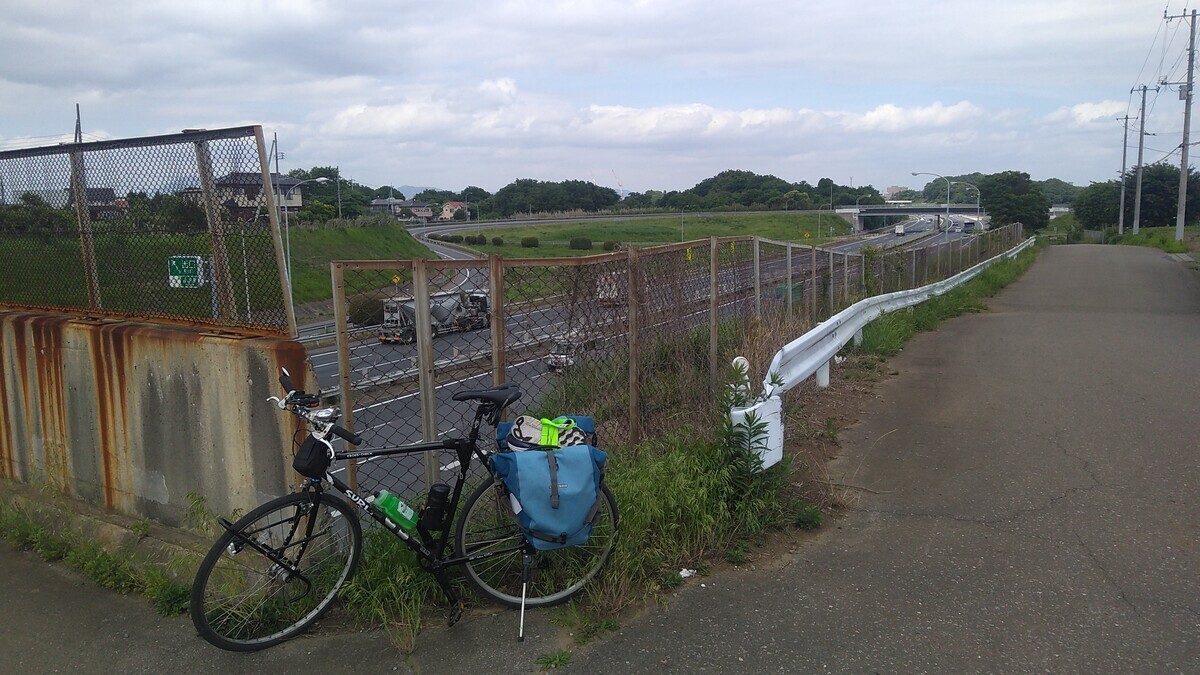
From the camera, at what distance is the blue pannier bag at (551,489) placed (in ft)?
12.5

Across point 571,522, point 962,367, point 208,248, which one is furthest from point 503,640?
point 962,367

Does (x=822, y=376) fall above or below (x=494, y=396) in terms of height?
below

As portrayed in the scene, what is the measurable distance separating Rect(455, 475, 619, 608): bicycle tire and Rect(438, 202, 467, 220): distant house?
9507 cm

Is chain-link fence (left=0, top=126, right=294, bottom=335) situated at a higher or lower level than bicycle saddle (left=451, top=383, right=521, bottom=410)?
higher

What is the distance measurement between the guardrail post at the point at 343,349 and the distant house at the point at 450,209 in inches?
3738

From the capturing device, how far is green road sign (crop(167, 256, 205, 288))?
15.4 ft

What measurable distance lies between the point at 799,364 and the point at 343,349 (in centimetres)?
392

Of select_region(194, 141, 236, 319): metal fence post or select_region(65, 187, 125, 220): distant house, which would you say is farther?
select_region(65, 187, 125, 220): distant house

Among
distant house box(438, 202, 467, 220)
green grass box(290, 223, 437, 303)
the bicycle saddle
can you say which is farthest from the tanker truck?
distant house box(438, 202, 467, 220)

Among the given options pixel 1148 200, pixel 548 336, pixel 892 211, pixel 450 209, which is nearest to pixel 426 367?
pixel 548 336

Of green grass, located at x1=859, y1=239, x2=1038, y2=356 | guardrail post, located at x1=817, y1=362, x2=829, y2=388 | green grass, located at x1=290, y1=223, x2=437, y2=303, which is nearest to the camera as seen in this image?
guardrail post, located at x1=817, y1=362, x2=829, y2=388

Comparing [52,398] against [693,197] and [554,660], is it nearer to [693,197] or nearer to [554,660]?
[554,660]

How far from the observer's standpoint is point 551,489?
379 cm

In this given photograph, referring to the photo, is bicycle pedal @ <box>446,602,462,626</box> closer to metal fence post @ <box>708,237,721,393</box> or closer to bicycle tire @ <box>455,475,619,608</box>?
bicycle tire @ <box>455,475,619,608</box>
